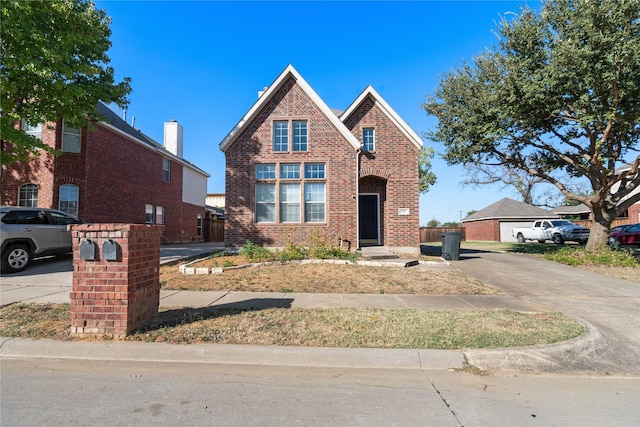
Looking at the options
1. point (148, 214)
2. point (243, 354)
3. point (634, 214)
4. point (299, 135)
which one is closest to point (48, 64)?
point (299, 135)

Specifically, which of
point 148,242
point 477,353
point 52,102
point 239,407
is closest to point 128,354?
point 148,242

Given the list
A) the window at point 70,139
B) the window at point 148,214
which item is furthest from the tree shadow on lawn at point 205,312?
the window at point 148,214

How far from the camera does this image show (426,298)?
702 centimetres

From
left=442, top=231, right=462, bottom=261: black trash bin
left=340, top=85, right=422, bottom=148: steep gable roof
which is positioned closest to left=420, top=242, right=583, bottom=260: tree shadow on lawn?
left=442, top=231, right=462, bottom=261: black trash bin

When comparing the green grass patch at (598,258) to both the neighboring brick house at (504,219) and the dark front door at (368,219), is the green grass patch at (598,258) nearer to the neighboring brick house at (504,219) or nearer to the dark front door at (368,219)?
the dark front door at (368,219)

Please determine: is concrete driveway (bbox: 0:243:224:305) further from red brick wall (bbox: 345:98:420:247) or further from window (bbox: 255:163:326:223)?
red brick wall (bbox: 345:98:420:247)

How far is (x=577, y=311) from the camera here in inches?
249

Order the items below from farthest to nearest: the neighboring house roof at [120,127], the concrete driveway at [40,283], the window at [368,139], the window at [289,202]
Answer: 1. the neighboring house roof at [120,127]
2. the window at [368,139]
3. the window at [289,202]
4. the concrete driveway at [40,283]

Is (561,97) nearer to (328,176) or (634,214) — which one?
(328,176)

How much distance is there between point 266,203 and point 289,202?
3.03ft

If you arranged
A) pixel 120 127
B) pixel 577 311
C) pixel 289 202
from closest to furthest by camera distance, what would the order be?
pixel 577 311 < pixel 289 202 < pixel 120 127

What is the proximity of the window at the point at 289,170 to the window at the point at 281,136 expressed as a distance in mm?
682

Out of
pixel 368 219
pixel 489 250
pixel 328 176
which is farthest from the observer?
pixel 489 250

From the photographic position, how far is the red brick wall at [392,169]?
45.9 feet
